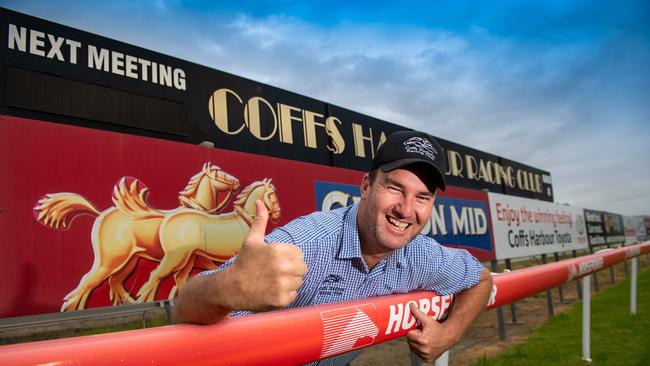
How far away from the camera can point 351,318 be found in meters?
1.30

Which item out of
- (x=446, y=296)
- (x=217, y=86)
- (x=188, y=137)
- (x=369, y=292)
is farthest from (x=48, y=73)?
(x=446, y=296)

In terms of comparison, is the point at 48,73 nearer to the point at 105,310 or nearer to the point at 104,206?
the point at 104,206

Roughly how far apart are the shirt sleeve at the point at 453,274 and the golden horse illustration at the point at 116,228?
2.47 metres

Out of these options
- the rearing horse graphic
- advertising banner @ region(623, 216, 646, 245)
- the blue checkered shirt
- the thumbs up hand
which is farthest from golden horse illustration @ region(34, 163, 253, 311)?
advertising banner @ region(623, 216, 646, 245)

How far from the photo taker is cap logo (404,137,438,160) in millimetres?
1782

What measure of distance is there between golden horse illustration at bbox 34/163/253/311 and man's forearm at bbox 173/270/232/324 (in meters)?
2.45

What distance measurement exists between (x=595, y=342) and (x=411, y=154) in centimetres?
450

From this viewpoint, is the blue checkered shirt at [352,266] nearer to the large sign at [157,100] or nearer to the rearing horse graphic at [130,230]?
the rearing horse graphic at [130,230]

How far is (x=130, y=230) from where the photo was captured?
11.1 feet

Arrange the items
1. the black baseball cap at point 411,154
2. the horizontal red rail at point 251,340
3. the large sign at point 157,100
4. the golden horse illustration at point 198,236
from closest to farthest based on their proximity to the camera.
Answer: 1. the horizontal red rail at point 251,340
2. the black baseball cap at point 411,154
3. the golden horse illustration at point 198,236
4. the large sign at point 157,100

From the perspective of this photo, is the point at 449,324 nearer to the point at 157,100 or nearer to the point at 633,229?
the point at 157,100

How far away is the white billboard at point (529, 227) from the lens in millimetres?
8547

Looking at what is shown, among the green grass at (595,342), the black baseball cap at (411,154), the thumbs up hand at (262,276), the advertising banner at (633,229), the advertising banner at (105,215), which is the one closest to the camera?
the thumbs up hand at (262,276)

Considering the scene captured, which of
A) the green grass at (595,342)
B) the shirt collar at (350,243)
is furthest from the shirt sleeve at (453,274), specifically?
the green grass at (595,342)
